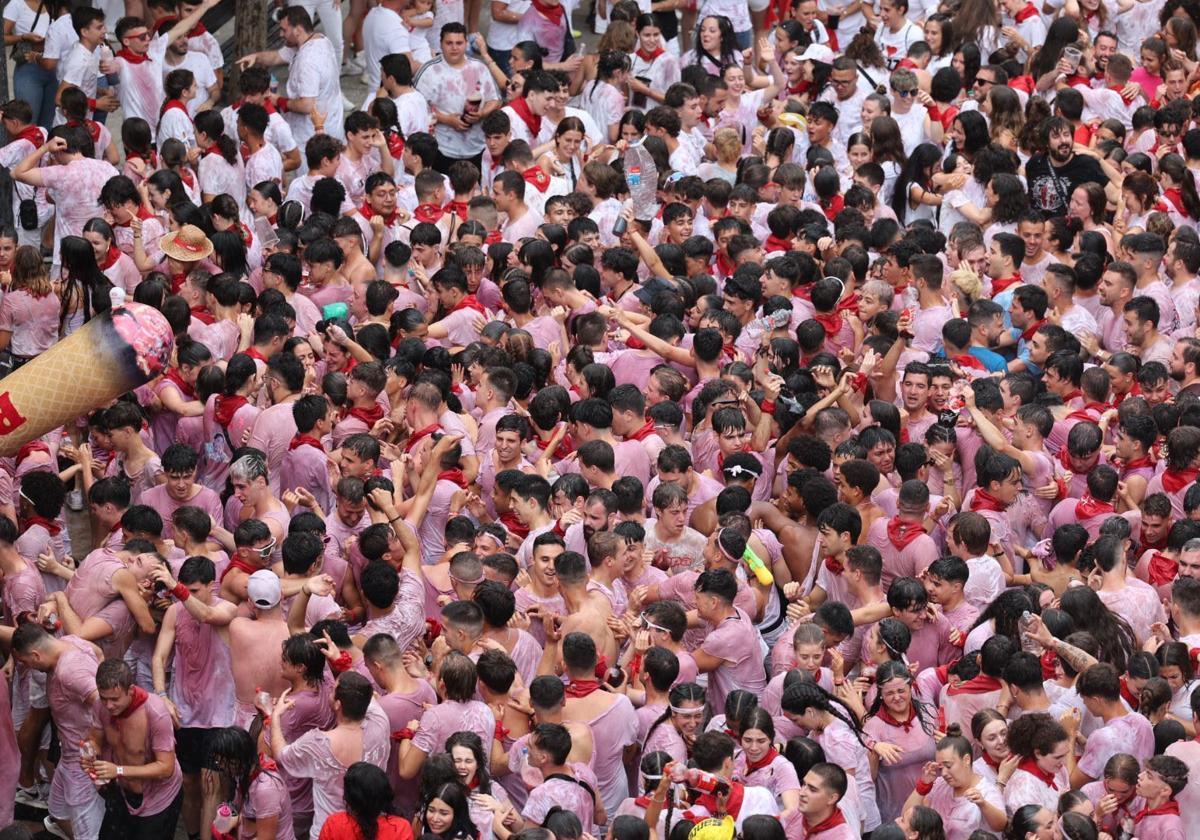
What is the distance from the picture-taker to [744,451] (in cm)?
1105

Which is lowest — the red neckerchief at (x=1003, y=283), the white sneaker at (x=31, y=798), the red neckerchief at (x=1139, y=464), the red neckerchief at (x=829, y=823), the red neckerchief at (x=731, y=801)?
the white sneaker at (x=31, y=798)

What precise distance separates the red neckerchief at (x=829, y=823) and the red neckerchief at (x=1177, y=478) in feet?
11.7

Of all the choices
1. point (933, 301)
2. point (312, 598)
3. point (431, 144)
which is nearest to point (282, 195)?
point (431, 144)

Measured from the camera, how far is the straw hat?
41.7 feet

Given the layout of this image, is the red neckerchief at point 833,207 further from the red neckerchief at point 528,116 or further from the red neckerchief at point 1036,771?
the red neckerchief at point 1036,771

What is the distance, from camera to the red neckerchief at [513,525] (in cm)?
1077

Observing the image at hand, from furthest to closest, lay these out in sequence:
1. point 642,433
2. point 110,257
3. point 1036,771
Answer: point 110,257 → point 642,433 → point 1036,771

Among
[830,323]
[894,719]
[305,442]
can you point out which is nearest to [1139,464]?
[830,323]

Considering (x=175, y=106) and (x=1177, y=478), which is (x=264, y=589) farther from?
(x=175, y=106)

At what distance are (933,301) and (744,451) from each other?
243cm

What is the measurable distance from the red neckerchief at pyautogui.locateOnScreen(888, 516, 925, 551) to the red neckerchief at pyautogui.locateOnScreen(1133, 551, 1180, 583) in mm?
1198

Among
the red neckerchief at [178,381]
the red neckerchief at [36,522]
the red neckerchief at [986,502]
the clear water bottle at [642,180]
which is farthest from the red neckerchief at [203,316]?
the red neckerchief at [986,502]

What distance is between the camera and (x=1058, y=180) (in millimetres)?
14812

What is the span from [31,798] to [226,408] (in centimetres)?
246
